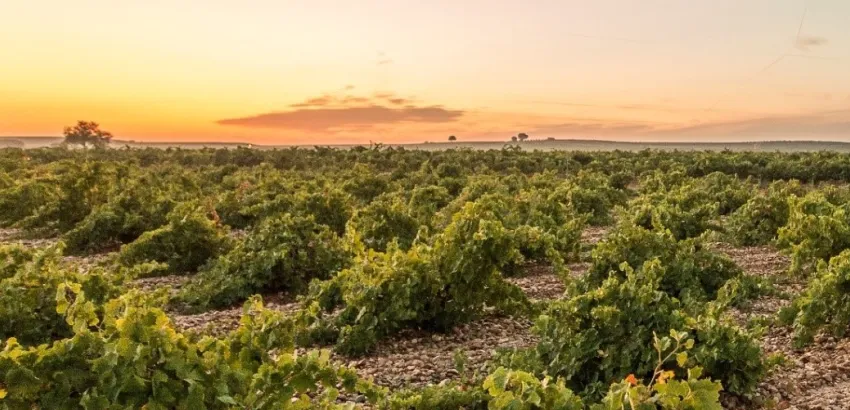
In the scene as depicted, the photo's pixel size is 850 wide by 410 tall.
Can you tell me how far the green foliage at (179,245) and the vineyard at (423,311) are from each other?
0.12ft

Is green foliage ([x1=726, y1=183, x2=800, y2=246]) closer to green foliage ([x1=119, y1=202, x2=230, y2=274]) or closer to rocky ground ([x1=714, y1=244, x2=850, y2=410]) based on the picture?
rocky ground ([x1=714, y1=244, x2=850, y2=410])

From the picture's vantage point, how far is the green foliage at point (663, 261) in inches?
325

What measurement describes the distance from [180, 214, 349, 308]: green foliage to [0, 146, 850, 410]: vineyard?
32mm

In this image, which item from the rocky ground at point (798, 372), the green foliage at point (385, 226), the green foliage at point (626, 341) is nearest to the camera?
the green foliage at point (626, 341)

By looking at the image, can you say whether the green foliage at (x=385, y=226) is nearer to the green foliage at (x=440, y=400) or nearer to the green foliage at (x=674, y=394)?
the green foliage at (x=440, y=400)

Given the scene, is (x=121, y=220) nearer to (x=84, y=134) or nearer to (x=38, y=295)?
(x=38, y=295)

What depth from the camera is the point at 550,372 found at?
222 inches

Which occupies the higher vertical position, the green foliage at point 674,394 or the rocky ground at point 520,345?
the green foliage at point 674,394

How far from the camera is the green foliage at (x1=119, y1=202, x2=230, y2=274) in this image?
1133cm

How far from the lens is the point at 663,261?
8.56 meters

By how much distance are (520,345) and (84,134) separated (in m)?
104

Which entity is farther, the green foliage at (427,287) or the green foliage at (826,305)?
the green foliage at (427,287)

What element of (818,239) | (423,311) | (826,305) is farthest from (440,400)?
(818,239)

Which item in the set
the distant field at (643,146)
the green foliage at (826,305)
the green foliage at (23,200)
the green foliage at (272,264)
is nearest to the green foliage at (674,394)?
the green foliage at (826,305)
